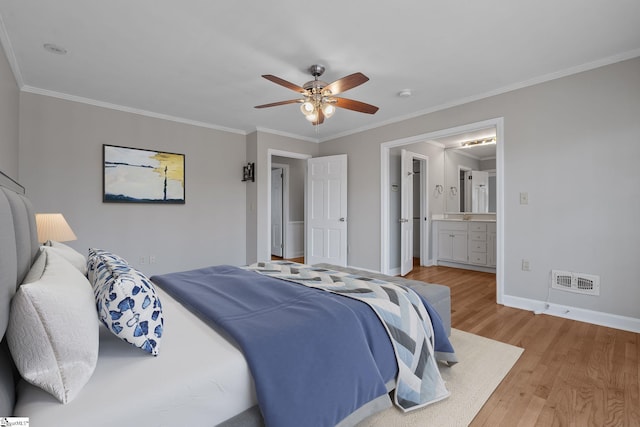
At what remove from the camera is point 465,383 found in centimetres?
181

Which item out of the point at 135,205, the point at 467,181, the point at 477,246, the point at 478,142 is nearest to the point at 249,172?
the point at 135,205

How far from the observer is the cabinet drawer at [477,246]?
202 inches

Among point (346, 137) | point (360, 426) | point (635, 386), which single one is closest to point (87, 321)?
point (360, 426)

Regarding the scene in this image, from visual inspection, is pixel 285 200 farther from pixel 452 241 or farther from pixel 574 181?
pixel 574 181

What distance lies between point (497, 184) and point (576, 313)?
1481 mm

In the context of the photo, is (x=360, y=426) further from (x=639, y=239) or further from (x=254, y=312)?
(x=639, y=239)

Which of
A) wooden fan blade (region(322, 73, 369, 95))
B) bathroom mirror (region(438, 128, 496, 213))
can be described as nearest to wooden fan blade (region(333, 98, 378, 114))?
wooden fan blade (region(322, 73, 369, 95))

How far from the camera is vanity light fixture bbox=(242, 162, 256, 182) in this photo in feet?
15.7

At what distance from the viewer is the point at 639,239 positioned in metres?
2.55

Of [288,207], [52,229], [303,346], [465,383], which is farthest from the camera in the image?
[288,207]

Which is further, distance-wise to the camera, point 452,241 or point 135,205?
point 452,241

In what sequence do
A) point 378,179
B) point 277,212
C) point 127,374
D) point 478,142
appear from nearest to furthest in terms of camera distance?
point 127,374
point 378,179
point 478,142
point 277,212

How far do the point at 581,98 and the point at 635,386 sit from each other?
2.46m

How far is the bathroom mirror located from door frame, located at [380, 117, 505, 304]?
2074 mm
